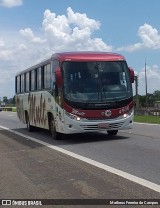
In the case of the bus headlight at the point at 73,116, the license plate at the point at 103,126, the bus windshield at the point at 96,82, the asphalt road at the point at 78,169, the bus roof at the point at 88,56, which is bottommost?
the asphalt road at the point at 78,169

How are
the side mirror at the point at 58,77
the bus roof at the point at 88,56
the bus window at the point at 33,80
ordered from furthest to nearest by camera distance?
the bus window at the point at 33,80 < the bus roof at the point at 88,56 < the side mirror at the point at 58,77

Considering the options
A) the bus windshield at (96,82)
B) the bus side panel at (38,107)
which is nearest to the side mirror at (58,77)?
the bus windshield at (96,82)

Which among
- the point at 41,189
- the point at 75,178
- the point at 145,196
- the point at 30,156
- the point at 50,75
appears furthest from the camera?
the point at 50,75

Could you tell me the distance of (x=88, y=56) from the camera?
16000mm

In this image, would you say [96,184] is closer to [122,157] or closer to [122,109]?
[122,157]

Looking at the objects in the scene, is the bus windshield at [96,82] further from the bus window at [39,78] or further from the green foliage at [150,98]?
the green foliage at [150,98]

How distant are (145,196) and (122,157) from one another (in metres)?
4.49

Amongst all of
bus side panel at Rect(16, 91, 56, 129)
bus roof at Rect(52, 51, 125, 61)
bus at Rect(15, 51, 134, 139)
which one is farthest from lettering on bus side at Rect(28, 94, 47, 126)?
bus roof at Rect(52, 51, 125, 61)

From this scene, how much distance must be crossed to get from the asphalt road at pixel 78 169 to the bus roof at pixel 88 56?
2.95 meters

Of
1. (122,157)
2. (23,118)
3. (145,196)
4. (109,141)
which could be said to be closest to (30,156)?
(122,157)

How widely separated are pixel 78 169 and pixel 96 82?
19.3 ft

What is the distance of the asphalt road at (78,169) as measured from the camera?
7707 mm

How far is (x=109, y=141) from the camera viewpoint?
51.9 ft

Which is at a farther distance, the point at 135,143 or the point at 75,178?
the point at 135,143
